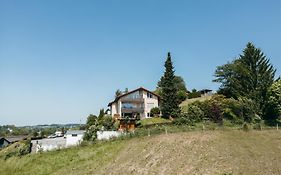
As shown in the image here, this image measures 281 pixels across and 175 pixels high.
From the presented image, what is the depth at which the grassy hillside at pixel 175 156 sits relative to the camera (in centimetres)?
2517

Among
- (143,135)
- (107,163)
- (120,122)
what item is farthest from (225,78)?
(107,163)

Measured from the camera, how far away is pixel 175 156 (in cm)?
2861

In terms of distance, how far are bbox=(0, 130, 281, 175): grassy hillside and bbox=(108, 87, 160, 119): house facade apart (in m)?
27.5

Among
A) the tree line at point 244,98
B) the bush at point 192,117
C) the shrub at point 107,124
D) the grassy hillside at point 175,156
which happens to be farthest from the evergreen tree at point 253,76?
the shrub at point 107,124

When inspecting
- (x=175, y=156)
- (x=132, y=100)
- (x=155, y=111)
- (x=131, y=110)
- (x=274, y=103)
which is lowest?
(x=175, y=156)

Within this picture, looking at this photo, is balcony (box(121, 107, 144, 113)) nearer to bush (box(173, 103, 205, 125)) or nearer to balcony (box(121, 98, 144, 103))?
balcony (box(121, 98, 144, 103))

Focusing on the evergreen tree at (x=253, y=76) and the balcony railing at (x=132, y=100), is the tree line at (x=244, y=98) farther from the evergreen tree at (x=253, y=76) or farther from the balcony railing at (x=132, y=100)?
the balcony railing at (x=132, y=100)

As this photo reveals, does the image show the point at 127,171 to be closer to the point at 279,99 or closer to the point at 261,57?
the point at 279,99

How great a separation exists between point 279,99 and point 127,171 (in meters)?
30.0

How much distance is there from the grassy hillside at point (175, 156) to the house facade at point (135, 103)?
27.5 metres

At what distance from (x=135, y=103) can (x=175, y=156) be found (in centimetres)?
3999

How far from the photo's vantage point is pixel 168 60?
6588 cm

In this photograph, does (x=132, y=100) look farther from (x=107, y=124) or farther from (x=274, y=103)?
(x=274, y=103)

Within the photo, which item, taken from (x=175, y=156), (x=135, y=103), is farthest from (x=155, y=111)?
(x=175, y=156)
